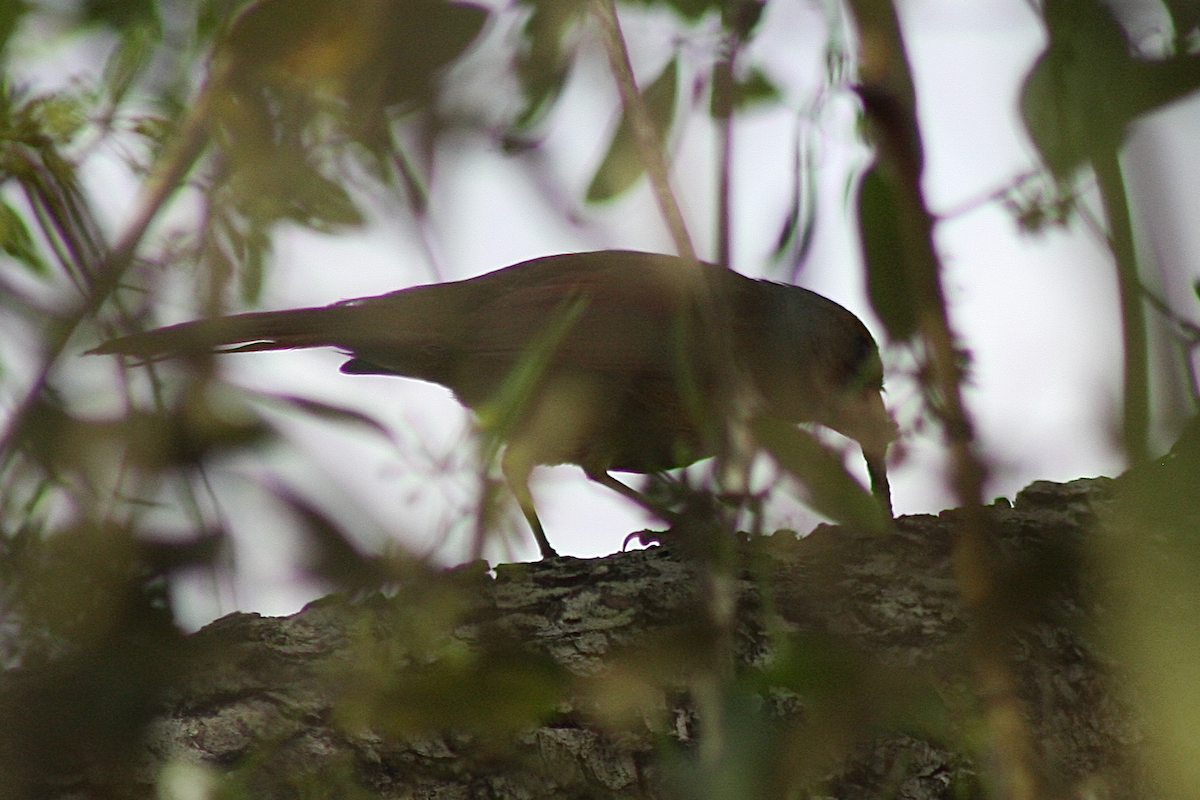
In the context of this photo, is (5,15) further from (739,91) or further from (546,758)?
(546,758)

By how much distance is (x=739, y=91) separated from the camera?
1663mm

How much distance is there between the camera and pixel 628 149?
166 cm

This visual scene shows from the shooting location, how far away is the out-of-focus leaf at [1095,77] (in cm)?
118

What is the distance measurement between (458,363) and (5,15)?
1255 millimetres

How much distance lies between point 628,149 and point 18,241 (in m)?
0.85

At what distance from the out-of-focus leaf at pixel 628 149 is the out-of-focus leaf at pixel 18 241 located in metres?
0.78

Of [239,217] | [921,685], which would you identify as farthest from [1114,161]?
[239,217]

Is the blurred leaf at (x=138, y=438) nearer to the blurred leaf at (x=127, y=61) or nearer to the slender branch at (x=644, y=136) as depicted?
the blurred leaf at (x=127, y=61)

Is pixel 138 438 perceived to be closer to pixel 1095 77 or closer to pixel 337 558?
pixel 337 558

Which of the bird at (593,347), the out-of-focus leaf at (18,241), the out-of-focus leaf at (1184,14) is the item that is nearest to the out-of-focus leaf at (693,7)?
the bird at (593,347)

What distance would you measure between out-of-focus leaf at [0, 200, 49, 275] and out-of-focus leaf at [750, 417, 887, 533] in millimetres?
1040

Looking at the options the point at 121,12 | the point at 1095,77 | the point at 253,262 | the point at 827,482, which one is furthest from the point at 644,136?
the point at 121,12

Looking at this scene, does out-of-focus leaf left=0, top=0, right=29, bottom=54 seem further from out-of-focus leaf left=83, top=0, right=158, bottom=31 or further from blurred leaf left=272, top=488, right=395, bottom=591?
blurred leaf left=272, top=488, right=395, bottom=591

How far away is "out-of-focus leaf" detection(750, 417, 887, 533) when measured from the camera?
1145 mm
